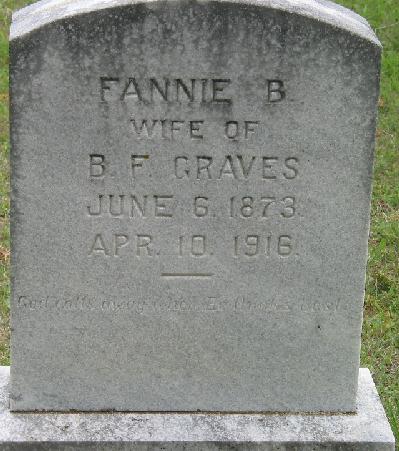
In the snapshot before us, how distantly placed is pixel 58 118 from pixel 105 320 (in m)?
0.75

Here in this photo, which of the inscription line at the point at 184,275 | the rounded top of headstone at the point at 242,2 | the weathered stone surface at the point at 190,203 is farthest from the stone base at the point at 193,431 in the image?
the rounded top of headstone at the point at 242,2

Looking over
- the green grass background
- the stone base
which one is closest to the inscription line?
the stone base

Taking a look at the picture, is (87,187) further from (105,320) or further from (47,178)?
(105,320)

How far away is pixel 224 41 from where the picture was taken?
10.6ft

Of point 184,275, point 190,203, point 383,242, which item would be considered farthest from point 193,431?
point 383,242

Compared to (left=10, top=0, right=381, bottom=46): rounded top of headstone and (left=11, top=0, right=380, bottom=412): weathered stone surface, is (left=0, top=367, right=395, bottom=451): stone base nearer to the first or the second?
(left=11, top=0, right=380, bottom=412): weathered stone surface

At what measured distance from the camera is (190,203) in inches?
135

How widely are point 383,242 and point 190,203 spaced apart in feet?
9.10

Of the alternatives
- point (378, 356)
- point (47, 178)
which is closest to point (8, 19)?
point (378, 356)

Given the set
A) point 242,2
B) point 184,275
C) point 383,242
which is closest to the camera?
point 242,2

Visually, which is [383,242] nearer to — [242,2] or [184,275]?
[184,275]

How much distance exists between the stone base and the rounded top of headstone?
138 cm

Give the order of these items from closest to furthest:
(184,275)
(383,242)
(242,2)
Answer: (242,2)
(184,275)
(383,242)

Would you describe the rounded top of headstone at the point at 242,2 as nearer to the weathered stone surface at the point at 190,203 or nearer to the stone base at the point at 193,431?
the weathered stone surface at the point at 190,203
